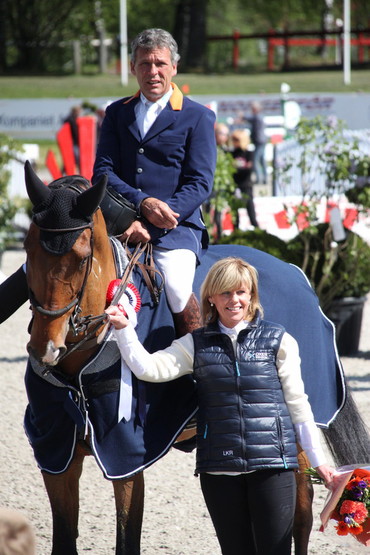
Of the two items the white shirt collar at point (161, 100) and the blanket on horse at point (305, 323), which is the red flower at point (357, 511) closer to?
the blanket on horse at point (305, 323)

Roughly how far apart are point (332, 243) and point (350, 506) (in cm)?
450

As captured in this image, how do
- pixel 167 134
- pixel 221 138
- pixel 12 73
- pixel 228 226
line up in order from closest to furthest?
pixel 167 134
pixel 228 226
pixel 221 138
pixel 12 73

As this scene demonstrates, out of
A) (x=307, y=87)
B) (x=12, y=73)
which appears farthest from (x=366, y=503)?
(x=12, y=73)

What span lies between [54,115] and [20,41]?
Answer: 14983mm

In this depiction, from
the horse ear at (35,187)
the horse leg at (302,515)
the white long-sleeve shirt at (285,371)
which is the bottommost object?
the horse leg at (302,515)

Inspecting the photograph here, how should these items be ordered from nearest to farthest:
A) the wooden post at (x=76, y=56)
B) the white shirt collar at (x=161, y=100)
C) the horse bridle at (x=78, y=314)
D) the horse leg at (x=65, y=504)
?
the horse bridle at (x=78, y=314)
the horse leg at (x=65, y=504)
the white shirt collar at (x=161, y=100)
the wooden post at (x=76, y=56)

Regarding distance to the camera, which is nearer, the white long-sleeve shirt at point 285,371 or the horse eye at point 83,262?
the horse eye at point 83,262

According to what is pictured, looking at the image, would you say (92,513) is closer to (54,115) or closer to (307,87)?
(54,115)

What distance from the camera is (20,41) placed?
38281 millimetres

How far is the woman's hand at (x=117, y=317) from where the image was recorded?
332 cm

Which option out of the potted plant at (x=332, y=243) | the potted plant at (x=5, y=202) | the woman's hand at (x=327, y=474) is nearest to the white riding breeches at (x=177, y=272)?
the woman's hand at (x=327, y=474)

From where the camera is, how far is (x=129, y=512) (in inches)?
137

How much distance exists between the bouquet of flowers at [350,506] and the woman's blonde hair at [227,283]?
0.74 metres

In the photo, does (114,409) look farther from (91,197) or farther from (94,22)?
(94,22)
